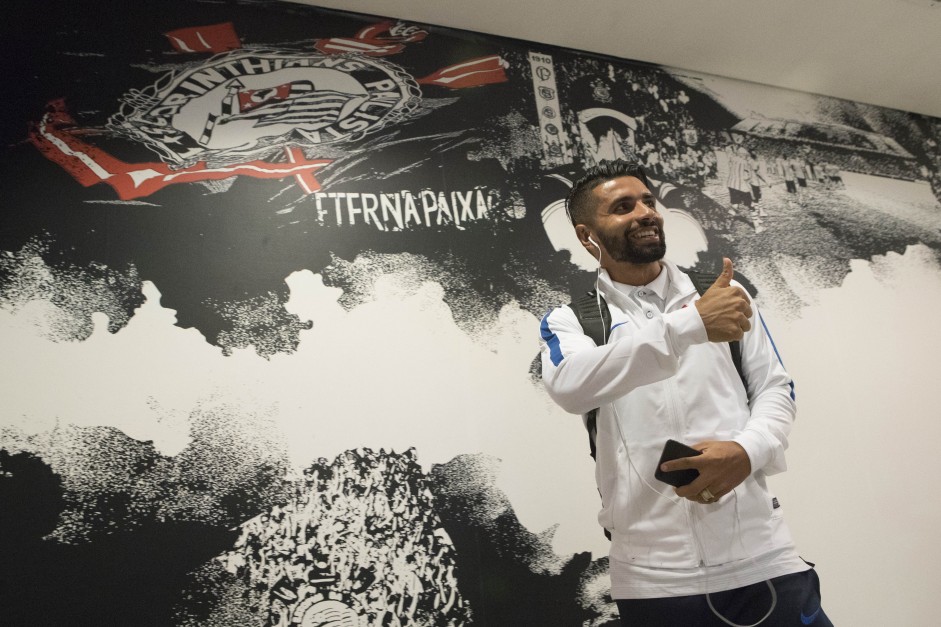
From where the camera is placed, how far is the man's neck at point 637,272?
5.80 feet

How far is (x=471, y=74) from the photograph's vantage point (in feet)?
9.55

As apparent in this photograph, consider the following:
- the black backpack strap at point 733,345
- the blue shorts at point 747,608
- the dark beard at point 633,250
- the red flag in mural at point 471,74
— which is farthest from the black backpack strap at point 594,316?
the red flag in mural at point 471,74

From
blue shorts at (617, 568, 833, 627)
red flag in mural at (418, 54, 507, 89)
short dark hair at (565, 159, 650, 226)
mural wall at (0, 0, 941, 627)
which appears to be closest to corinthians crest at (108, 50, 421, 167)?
mural wall at (0, 0, 941, 627)

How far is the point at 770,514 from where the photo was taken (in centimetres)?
150

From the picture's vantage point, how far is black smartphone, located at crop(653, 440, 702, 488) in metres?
1.37

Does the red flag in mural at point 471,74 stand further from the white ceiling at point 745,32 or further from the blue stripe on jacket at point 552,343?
the blue stripe on jacket at point 552,343

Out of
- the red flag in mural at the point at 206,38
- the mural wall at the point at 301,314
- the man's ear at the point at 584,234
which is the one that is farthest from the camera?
the red flag in mural at the point at 206,38

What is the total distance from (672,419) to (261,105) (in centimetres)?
185

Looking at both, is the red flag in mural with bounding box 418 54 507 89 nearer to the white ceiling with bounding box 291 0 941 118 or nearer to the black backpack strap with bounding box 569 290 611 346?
the white ceiling with bounding box 291 0 941 118

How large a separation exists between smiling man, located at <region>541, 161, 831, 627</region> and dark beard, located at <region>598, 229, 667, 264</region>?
11cm

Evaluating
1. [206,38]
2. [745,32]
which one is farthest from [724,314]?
[745,32]

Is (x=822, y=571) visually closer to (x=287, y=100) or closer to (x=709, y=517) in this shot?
(x=709, y=517)

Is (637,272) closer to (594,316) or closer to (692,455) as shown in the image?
(594,316)

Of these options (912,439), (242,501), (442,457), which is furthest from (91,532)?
(912,439)
